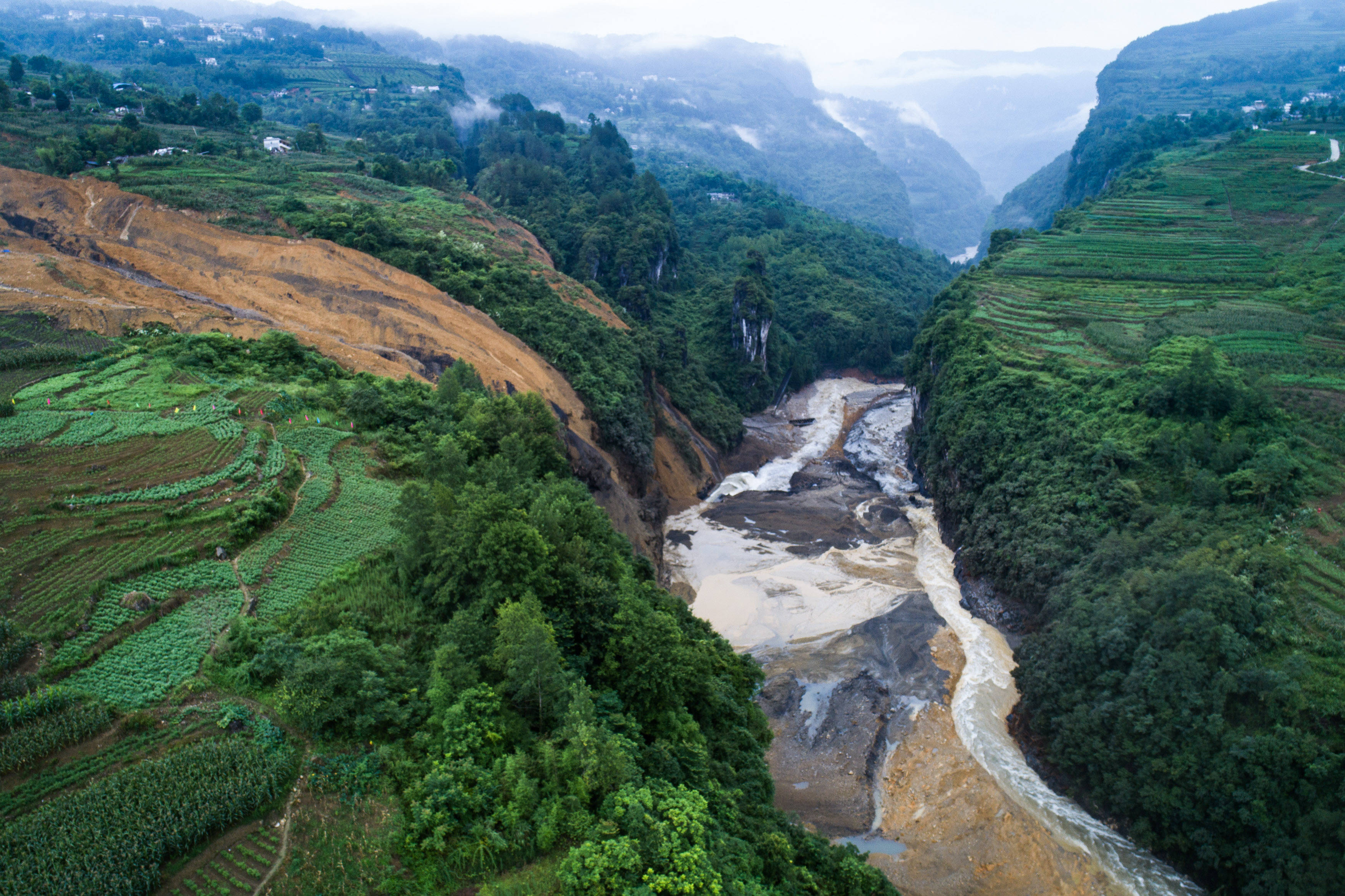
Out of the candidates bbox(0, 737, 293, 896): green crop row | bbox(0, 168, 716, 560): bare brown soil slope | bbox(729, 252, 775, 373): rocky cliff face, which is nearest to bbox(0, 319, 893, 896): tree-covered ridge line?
bbox(0, 737, 293, 896): green crop row

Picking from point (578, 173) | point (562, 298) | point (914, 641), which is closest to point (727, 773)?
point (914, 641)

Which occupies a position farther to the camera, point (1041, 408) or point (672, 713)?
point (1041, 408)

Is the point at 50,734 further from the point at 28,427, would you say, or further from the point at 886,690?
the point at 886,690

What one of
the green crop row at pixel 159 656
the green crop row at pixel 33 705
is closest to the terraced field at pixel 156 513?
the green crop row at pixel 159 656

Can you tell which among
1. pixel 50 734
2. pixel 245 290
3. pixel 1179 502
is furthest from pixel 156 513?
pixel 1179 502

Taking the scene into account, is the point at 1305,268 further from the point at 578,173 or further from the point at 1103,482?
the point at 578,173
